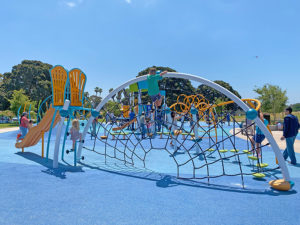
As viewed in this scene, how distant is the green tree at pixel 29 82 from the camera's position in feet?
118

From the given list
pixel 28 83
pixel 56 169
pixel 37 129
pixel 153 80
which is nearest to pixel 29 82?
pixel 28 83

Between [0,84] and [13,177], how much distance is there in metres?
44.2

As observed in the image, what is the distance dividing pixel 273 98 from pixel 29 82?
41.2 m

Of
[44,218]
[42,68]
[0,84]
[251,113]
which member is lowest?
[44,218]

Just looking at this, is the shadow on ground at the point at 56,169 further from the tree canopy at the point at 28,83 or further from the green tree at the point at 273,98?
the tree canopy at the point at 28,83

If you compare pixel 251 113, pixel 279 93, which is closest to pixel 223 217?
pixel 251 113

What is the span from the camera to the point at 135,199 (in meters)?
3.51

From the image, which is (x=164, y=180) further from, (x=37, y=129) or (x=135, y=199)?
(x=37, y=129)

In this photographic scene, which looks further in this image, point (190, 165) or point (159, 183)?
point (190, 165)

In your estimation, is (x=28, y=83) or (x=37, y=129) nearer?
(x=37, y=129)

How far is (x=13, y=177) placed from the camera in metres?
4.72

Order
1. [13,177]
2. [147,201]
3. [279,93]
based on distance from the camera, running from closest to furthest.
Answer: [147,201]
[13,177]
[279,93]

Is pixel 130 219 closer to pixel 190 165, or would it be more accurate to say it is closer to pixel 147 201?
pixel 147 201

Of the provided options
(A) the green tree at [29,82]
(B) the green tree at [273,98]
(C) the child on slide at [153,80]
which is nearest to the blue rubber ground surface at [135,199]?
(C) the child on slide at [153,80]
